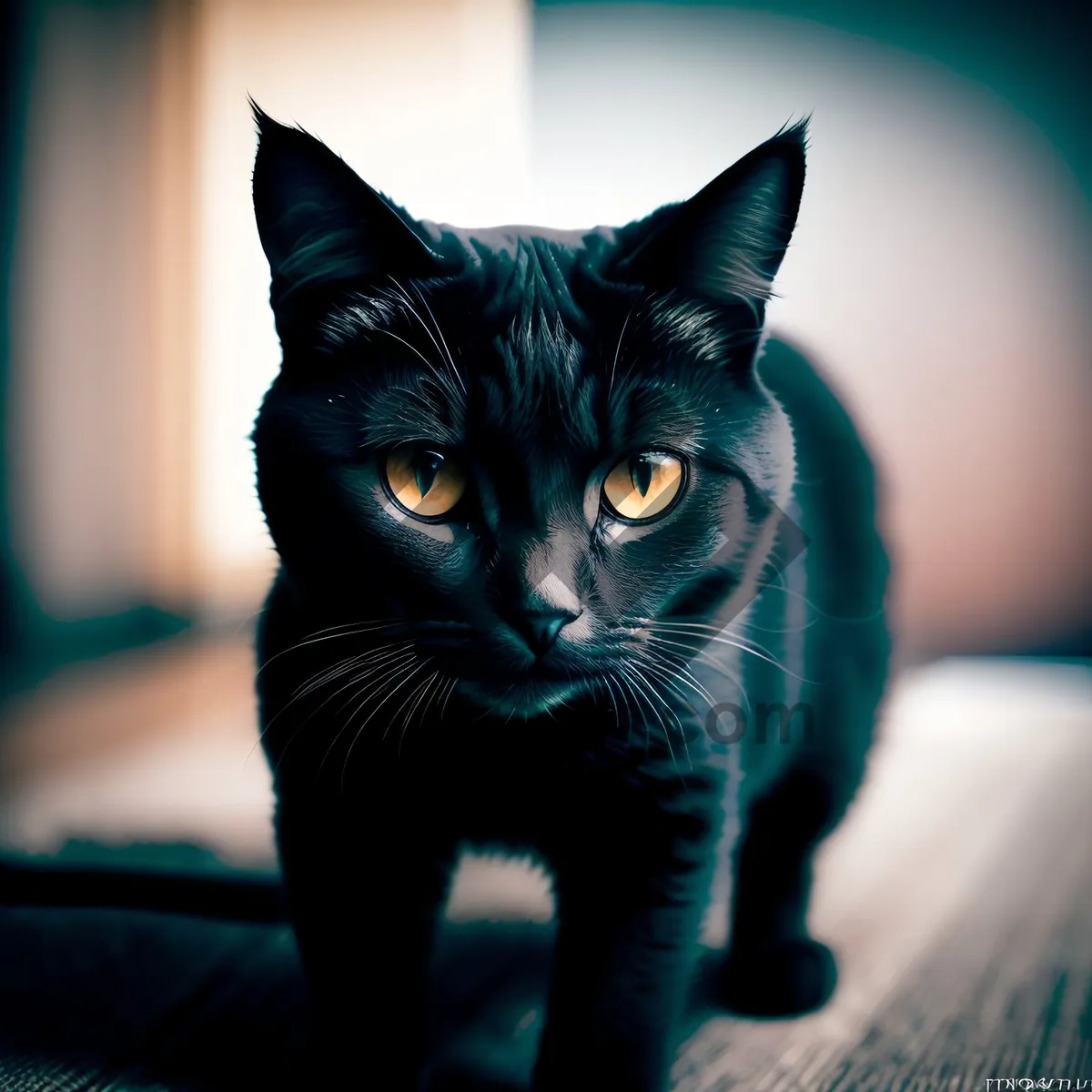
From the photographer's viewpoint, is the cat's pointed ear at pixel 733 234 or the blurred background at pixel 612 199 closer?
the cat's pointed ear at pixel 733 234

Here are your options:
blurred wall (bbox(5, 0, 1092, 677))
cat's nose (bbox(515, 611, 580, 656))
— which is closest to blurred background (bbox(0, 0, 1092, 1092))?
blurred wall (bbox(5, 0, 1092, 677))

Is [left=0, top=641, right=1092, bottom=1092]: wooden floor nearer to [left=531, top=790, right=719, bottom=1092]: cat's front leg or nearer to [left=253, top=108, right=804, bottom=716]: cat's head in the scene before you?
[left=531, top=790, right=719, bottom=1092]: cat's front leg

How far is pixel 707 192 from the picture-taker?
1.41 feet

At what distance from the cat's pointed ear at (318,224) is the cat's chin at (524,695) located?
235 mm

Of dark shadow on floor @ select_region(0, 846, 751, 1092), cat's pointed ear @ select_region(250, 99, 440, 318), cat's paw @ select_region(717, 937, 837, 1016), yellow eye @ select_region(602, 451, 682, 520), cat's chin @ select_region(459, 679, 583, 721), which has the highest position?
cat's pointed ear @ select_region(250, 99, 440, 318)

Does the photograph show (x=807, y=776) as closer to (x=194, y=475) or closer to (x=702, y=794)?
(x=702, y=794)

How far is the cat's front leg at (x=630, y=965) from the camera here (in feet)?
1.51

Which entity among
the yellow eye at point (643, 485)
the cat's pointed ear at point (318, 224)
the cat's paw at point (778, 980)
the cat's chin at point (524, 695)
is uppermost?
the cat's pointed ear at point (318, 224)

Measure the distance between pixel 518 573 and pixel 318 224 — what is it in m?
0.22

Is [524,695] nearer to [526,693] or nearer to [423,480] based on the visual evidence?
[526,693]

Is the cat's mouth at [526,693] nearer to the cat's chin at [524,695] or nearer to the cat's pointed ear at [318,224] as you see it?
the cat's chin at [524,695]

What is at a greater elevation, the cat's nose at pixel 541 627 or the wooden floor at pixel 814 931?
the cat's nose at pixel 541 627

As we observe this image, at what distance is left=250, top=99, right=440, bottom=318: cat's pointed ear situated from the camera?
16.9 inches

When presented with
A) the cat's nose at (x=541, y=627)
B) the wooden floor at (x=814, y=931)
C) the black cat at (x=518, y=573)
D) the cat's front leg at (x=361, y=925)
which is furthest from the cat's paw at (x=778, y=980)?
the cat's nose at (x=541, y=627)
